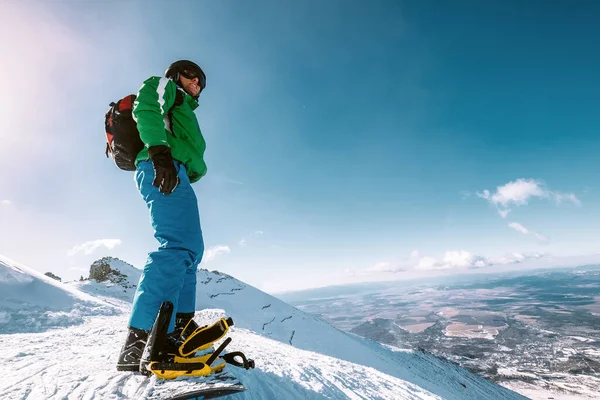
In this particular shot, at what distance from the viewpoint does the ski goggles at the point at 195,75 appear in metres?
3.01

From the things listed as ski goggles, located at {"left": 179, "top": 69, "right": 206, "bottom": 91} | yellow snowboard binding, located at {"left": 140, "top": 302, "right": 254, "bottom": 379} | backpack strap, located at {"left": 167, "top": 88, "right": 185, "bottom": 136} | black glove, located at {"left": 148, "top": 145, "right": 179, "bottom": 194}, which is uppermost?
ski goggles, located at {"left": 179, "top": 69, "right": 206, "bottom": 91}

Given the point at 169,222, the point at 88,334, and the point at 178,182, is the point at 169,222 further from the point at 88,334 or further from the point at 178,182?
the point at 88,334

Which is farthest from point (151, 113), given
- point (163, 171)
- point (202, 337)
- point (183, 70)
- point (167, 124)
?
point (202, 337)

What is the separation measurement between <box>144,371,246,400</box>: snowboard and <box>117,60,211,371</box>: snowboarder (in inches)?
11.5

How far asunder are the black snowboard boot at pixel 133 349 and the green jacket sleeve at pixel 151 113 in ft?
4.80

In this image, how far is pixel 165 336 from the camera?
1833mm

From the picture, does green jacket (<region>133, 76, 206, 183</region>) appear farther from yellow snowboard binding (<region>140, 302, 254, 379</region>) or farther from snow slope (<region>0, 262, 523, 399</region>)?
snow slope (<region>0, 262, 523, 399</region>)

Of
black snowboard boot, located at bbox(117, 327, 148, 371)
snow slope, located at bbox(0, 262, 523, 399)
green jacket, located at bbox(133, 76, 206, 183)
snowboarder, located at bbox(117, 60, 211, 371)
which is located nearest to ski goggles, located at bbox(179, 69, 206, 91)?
green jacket, located at bbox(133, 76, 206, 183)

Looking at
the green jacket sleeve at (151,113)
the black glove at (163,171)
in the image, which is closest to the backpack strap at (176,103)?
the green jacket sleeve at (151,113)

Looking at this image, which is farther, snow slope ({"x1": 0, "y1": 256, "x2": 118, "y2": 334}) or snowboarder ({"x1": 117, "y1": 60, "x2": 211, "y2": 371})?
snow slope ({"x1": 0, "y1": 256, "x2": 118, "y2": 334})

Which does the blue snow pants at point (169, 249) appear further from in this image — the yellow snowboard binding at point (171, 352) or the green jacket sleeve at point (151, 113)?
the green jacket sleeve at point (151, 113)

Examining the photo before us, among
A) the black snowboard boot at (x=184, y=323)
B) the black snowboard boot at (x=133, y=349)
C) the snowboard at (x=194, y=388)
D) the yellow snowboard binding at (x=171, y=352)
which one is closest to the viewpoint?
the snowboard at (x=194, y=388)

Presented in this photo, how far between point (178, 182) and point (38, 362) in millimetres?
2287

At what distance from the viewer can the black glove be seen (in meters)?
2.15
